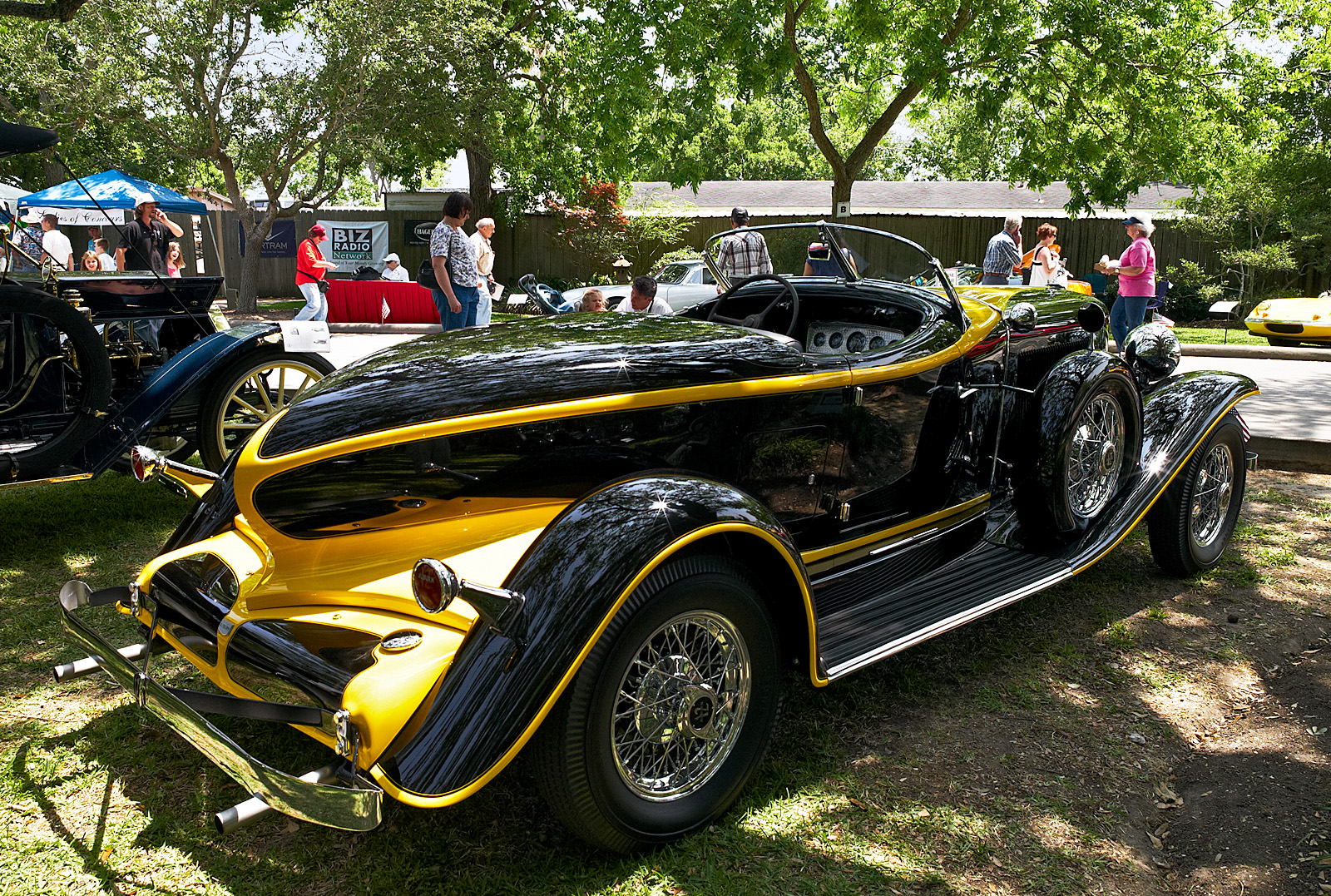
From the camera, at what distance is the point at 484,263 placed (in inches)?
352

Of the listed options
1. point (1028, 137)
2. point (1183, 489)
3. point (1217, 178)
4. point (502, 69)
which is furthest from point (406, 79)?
point (1183, 489)

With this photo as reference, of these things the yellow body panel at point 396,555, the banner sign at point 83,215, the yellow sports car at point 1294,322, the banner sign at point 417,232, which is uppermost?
the banner sign at point 83,215

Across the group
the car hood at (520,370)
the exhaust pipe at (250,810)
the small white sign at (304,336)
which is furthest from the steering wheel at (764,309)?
the small white sign at (304,336)

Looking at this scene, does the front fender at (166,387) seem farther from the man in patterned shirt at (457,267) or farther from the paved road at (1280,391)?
the man in patterned shirt at (457,267)

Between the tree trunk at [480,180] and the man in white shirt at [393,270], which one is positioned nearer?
the man in white shirt at [393,270]

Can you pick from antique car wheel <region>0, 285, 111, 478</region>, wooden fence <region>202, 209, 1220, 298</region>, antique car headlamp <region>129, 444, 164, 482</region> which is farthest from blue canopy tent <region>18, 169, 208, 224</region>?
antique car headlamp <region>129, 444, 164, 482</region>

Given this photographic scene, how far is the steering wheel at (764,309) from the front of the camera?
151 inches

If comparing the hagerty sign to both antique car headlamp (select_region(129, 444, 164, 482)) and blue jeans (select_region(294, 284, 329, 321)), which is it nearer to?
blue jeans (select_region(294, 284, 329, 321))

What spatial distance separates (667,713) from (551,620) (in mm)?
477

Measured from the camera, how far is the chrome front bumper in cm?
200

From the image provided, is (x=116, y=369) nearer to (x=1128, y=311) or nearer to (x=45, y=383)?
(x=45, y=383)

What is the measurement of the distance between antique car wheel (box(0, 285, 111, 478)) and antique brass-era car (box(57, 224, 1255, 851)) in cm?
120

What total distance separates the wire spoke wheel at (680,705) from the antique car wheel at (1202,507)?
9.24 ft

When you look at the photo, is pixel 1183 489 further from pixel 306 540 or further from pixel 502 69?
pixel 502 69
